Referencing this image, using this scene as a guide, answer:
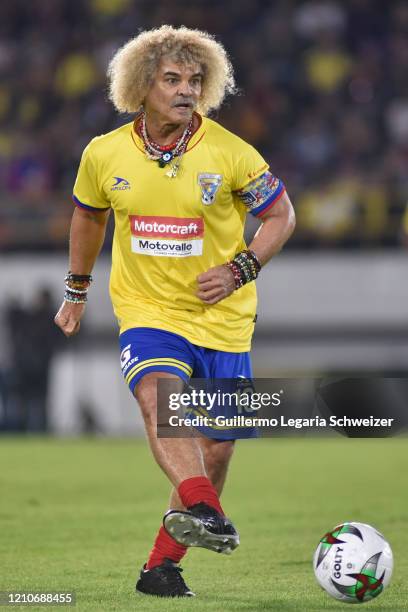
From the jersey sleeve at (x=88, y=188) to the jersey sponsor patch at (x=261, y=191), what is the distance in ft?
2.24

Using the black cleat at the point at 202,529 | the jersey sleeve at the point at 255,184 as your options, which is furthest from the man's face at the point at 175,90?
the black cleat at the point at 202,529

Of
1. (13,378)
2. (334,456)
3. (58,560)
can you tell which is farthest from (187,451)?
(13,378)

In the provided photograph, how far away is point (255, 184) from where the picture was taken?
6359 millimetres

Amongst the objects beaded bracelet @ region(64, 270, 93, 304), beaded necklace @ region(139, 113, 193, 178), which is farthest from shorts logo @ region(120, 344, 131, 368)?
beaded necklace @ region(139, 113, 193, 178)

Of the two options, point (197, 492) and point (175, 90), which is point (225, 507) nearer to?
point (197, 492)

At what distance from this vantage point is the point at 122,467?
13758mm

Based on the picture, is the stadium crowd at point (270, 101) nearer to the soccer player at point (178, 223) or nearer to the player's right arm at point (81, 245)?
the player's right arm at point (81, 245)

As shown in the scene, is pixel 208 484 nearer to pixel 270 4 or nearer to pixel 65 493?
pixel 65 493

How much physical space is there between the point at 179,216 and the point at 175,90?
59cm

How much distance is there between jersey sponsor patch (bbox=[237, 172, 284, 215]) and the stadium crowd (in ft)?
40.1

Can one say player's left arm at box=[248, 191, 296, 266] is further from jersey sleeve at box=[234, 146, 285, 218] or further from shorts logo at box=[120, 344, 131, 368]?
shorts logo at box=[120, 344, 131, 368]

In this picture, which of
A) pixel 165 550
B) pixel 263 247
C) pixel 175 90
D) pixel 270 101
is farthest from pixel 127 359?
pixel 270 101

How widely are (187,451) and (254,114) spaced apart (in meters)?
14.6

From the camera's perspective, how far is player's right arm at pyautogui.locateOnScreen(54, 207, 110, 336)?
6.65 meters
